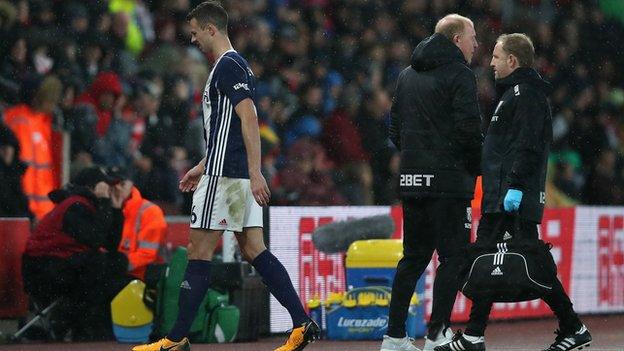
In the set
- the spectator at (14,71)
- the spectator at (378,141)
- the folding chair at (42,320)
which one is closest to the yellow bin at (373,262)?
the folding chair at (42,320)

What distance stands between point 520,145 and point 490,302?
1007 millimetres

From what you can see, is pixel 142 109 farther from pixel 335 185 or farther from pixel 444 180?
pixel 444 180

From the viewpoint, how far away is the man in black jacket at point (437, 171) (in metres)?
9.15

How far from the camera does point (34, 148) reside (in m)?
14.2

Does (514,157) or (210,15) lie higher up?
(210,15)

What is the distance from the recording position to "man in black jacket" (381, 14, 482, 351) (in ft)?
30.0

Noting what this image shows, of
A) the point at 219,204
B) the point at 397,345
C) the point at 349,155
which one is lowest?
the point at 397,345

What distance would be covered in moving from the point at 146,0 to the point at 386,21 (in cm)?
406

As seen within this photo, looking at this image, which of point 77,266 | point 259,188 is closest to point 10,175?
point 77,266

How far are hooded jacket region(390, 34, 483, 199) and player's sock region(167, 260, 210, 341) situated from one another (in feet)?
4.59

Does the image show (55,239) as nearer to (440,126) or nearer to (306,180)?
(440,126)

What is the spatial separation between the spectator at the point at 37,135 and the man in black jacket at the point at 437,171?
5.78 metres

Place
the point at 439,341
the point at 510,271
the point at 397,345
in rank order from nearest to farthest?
the point at 510,271 → the point at 397,345 → the point at 439,341

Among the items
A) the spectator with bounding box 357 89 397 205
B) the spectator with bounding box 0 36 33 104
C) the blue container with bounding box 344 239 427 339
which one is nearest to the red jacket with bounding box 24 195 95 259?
the blue container with bounding box 344 239 427 339
